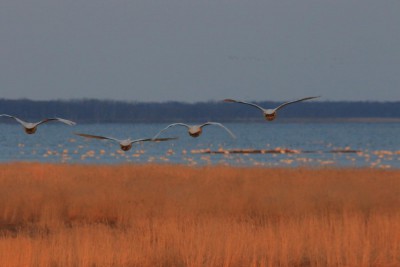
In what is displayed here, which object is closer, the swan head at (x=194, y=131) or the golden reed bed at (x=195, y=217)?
the golden reed bed at (x=195, y=217)

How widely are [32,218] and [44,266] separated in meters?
9.91

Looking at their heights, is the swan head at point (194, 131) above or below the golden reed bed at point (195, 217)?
above

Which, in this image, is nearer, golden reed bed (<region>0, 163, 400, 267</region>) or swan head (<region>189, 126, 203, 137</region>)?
golden reed bed (<region>0, 163, 400, 267</region>)

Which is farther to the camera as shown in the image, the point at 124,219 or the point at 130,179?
the point at 130,179

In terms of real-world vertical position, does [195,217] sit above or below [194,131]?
below

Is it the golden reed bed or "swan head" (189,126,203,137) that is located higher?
"swan head" (189,126,203,137)

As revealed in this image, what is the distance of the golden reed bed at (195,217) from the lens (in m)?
15.1

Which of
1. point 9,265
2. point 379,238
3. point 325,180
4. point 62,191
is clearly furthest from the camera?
point 325,180

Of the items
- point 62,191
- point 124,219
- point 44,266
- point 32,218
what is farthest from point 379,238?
point 62,191

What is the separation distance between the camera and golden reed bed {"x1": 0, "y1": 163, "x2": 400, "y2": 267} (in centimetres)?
1509

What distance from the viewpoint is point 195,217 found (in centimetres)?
2211

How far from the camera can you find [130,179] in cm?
3366

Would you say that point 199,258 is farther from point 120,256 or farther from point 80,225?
point 80,225

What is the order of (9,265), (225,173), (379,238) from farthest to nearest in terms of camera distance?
(225,173)
(379,238)
(9,265)
